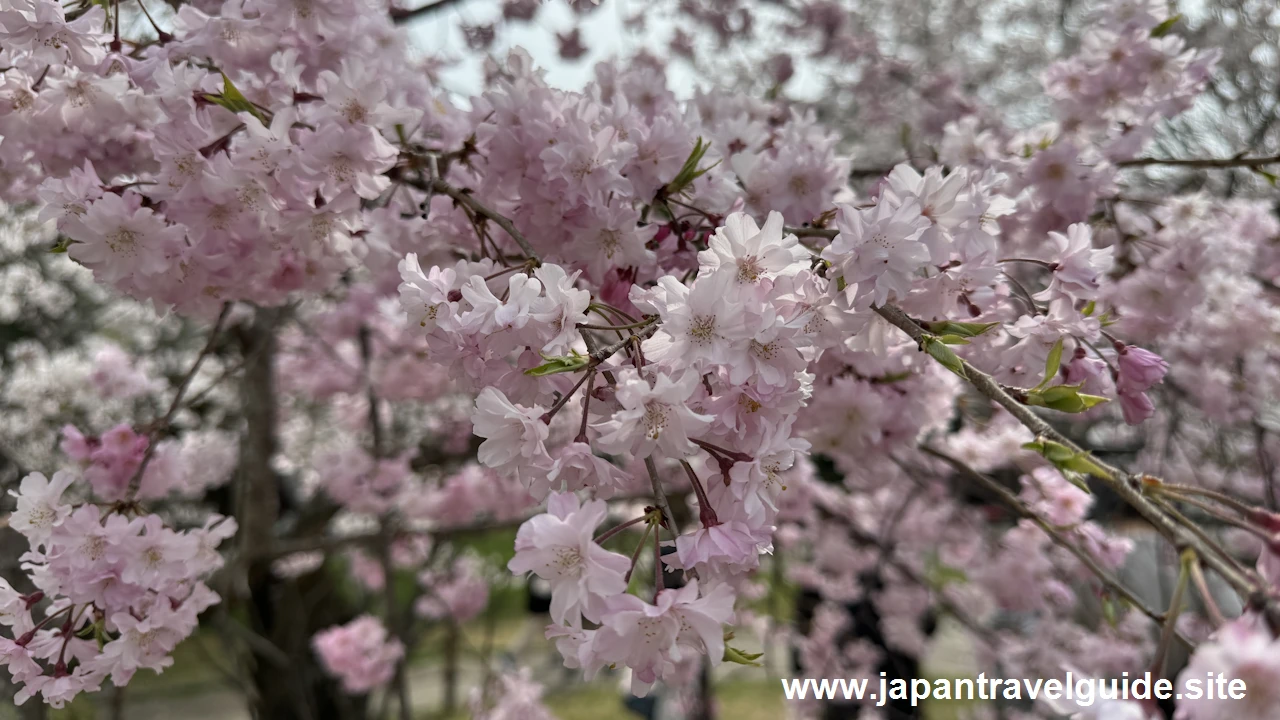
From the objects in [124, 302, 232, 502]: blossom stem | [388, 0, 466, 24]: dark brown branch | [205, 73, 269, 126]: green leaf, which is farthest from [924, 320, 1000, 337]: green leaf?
[388, 0, 466, 24]: dark brown branch

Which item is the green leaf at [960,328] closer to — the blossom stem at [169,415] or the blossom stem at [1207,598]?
the blossom stem at [1207,598]

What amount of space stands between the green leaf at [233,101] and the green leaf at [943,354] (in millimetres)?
Answer: 1037

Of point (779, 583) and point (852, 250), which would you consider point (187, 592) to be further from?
point (779, 583)

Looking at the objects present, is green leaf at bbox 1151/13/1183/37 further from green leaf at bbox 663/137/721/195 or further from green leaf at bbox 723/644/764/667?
green leaf at bbox 723/644/764/667

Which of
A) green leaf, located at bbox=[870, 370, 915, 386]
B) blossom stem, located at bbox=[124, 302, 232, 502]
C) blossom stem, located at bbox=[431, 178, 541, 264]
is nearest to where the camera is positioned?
blossom stem, located at bbox=[431, 178, 541, 264]

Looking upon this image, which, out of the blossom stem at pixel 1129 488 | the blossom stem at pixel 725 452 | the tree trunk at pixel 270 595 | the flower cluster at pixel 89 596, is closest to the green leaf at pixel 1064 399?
the blossom stem at pixel 1129 488

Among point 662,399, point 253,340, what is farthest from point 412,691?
point 662,399

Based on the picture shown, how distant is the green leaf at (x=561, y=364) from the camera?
0.87 m

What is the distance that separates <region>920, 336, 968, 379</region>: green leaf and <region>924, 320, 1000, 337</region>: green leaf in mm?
27

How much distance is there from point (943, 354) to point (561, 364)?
456mm

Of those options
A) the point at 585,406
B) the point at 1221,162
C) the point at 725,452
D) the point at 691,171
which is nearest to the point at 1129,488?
the point at 725,452

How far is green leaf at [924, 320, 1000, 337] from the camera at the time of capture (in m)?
0.96

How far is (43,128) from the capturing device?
4.25 feet

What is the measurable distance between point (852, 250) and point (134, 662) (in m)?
1.24
